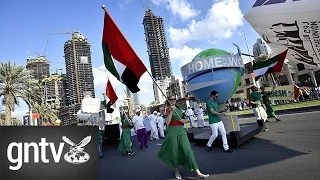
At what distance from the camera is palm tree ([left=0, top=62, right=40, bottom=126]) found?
21656 millimetres

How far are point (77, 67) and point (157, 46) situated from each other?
4501cm

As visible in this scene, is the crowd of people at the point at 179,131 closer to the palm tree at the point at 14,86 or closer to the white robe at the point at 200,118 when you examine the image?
the white robe at the point at 200,118

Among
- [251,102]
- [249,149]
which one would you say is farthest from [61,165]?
[251,102]

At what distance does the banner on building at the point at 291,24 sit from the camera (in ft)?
16.6

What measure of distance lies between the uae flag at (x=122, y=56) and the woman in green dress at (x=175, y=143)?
1.02m

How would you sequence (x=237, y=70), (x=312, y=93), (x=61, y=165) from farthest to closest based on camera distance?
(x=312, y=93)
(x=237, y=70)
(x=61, y=165)

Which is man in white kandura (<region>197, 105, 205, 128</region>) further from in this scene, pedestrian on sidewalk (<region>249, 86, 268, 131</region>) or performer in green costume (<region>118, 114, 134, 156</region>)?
performer in green costume (<region>118, 114, 134, 156</region>)

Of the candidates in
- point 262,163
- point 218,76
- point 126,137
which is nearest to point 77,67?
point 126,137

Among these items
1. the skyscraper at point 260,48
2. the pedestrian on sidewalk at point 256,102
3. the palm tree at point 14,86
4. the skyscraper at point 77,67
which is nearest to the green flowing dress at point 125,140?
the pedestrian on sidewalk at point 256,102

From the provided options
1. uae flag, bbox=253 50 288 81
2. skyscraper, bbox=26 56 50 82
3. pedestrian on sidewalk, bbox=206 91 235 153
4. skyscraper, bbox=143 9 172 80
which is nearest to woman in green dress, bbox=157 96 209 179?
pedestrian on sidewalk, bbox=206 91 235 153

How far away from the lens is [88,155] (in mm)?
3074

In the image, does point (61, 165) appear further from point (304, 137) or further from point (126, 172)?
point (304, 137)

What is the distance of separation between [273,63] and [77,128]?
907cm

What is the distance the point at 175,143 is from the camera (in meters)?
4.54
